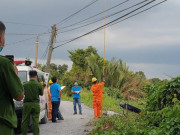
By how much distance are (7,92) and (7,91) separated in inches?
Result: 0.6

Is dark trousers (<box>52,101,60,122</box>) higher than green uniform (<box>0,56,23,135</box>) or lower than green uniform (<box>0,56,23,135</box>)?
lower

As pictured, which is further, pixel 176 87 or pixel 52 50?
pixel 52 50

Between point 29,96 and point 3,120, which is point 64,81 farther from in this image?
point 3,120

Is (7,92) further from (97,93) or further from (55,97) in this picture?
(97,93)

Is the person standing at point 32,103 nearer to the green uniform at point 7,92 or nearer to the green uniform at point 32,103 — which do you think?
the green uniform at point 32,103

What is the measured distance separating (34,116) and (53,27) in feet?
75.0

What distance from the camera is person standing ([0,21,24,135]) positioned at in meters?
3.07

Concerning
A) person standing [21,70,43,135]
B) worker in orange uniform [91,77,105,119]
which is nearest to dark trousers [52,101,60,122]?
worker in orange uniform [91,77,105,119]

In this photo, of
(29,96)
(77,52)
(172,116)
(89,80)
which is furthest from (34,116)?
(77,52)

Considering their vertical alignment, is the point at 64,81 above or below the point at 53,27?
below

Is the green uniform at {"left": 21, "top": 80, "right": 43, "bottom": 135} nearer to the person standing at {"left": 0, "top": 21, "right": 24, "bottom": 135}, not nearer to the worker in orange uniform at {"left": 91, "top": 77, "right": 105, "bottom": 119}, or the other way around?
the person standing at {"left": 0, "top": 21, "right": 24, "bottom": 135}

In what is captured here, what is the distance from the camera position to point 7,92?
3.15 m

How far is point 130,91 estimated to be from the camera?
30.7 metres

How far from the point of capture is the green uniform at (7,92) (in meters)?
3.07
